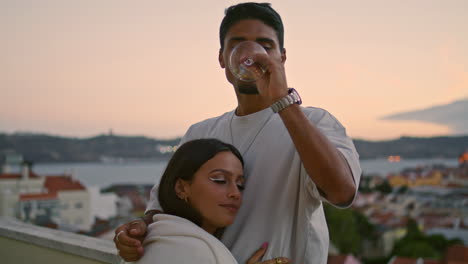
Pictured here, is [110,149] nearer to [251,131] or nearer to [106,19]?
[106,19]

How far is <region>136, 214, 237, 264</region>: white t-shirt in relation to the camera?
3.55 ft

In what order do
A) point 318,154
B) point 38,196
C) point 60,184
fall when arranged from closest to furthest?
1. point 318,154
2. point 38,196
3. point 60,184

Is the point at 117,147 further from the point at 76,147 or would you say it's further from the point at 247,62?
the point at 247,62

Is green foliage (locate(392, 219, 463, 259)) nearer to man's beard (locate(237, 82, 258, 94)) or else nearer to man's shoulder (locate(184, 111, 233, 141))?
man's shoulder (locate(184, 111, 233, 141))

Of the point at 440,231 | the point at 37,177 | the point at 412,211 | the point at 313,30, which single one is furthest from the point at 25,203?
the point at 412,211

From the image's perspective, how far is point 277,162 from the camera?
1.23 meters

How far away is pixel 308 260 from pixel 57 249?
1691mm

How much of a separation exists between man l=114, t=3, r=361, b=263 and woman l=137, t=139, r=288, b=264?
0.17 feet

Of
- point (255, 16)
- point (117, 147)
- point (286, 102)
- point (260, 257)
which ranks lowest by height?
point (117, 147)

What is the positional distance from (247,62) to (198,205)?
1.28 ft

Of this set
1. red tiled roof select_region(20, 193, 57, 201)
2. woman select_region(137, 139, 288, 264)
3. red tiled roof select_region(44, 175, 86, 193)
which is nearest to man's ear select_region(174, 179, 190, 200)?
woman select_region(137, 139, 288, 264)

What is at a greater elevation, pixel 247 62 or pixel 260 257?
pixel 247 62

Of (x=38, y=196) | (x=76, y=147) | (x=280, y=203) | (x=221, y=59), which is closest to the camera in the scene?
(x=280, y=203)

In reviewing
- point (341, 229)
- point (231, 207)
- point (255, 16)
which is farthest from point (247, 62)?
point (341, 229)
